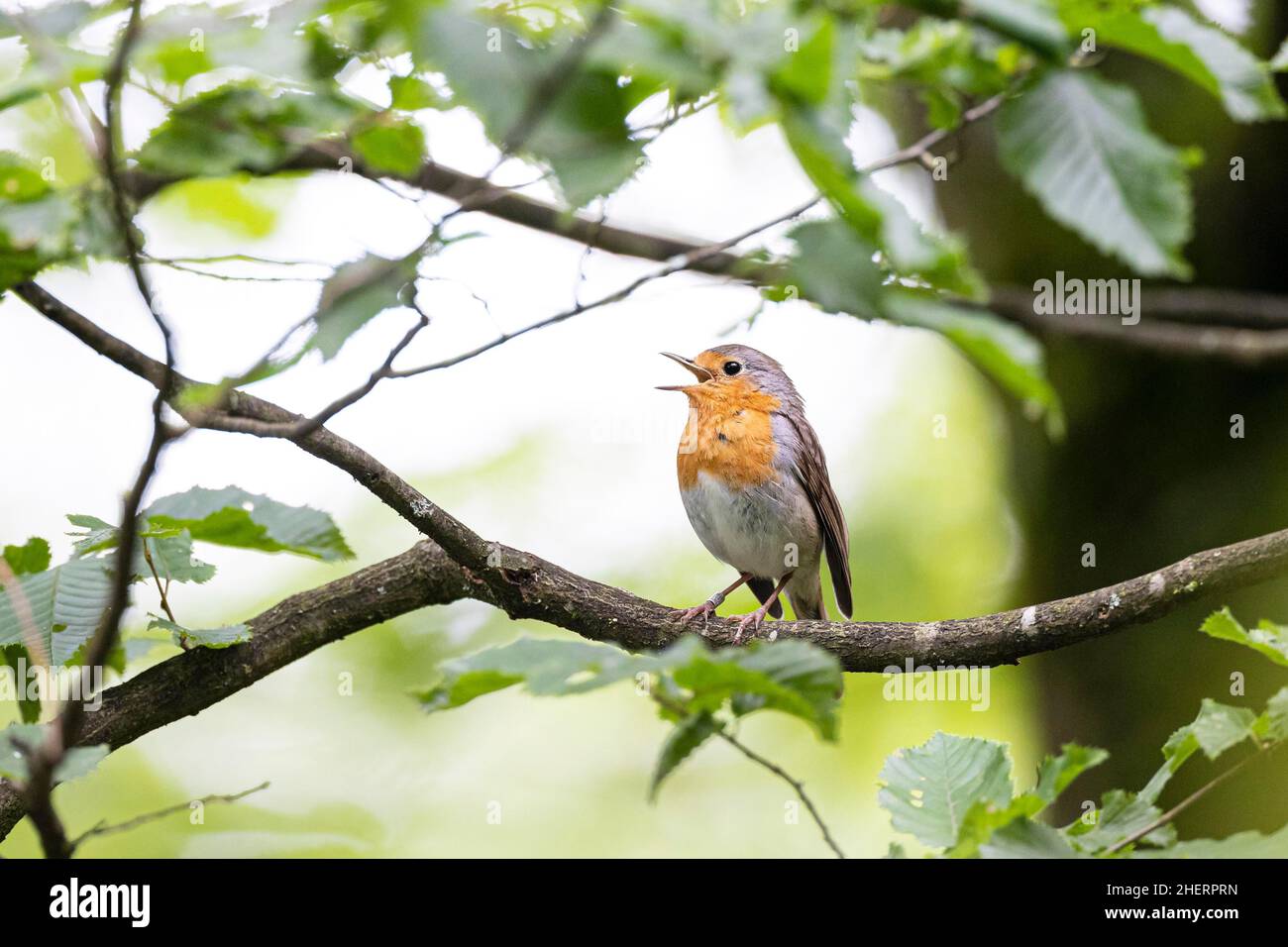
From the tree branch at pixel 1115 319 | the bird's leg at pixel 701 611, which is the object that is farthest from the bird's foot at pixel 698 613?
the tree branch at pixel 1115 319

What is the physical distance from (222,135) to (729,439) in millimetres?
3600

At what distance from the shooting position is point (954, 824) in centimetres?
203

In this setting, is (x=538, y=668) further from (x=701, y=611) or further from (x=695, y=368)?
(x=695, y=368)

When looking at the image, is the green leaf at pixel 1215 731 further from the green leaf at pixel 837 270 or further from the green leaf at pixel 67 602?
the green leaf at pixel 67 602

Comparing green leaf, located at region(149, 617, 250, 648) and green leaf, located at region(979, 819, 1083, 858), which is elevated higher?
green leaf, located at region(149, 617, 250, 648)

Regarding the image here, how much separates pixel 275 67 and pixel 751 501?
3.82 m

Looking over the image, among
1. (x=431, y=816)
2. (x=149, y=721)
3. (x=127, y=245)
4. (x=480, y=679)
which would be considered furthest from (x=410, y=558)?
(x=431, y=816)

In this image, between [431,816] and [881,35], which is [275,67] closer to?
[881,35]

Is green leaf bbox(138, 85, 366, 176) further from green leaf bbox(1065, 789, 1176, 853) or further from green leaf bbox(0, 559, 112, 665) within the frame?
green leaf bbox(1065, 789, 1176, 853)

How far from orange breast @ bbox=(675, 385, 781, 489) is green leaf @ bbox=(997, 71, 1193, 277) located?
3693 mm

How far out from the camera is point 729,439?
4.99 m

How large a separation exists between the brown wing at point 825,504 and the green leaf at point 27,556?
3.25m

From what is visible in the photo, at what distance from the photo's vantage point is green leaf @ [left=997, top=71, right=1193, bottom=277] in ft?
3.71

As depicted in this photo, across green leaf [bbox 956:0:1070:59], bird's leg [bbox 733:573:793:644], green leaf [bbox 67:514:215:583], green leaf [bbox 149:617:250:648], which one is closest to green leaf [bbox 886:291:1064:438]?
green leaf [bbox 956:0:1070:59]
